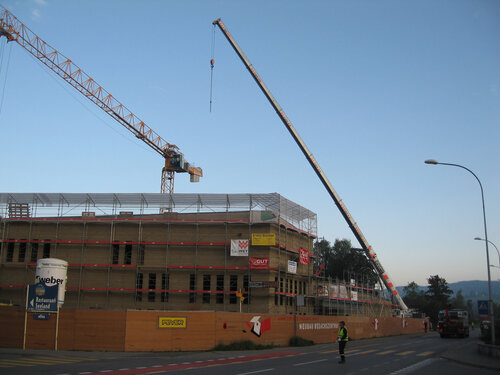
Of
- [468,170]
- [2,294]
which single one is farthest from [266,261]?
[2,294]

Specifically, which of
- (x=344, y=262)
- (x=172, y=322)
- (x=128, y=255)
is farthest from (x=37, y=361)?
(x=344, y=262)

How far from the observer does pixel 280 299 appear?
138 ft

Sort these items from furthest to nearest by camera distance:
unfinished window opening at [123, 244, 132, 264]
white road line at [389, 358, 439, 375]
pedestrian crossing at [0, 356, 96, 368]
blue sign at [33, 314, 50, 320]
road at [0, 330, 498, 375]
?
unfinished window opening at [123, 244, 132, 264] < blue sign at [33, 314, 50, 320] < pedestrian crossing at [0, 356, 96, 368] < white road line at [389, 358, 439, 375] < road at [0, 330, 498, 375]

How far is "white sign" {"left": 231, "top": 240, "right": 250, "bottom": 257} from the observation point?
3838 centimetres

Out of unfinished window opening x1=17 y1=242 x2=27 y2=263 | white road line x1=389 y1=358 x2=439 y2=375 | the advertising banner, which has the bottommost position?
white road line x1=389 y1=358 x2=439 y2=375

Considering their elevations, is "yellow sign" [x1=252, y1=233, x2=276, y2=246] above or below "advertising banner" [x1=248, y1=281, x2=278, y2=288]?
above

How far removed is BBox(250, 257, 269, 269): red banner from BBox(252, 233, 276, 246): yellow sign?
4.30 ft

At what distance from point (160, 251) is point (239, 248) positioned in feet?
24.2

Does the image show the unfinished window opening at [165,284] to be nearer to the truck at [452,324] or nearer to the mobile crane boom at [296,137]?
the mobile crane boom at [296,137]

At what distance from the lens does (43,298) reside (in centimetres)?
2591

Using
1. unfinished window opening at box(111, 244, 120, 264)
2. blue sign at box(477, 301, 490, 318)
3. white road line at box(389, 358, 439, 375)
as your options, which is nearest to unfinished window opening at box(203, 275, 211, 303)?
unfinished window opening at box(111, 244, 120, 264)

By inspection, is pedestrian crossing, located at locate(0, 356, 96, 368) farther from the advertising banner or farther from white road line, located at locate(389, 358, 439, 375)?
the advertising banner

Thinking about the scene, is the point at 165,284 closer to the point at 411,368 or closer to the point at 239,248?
the point at 239,248

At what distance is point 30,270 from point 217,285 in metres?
17.2
